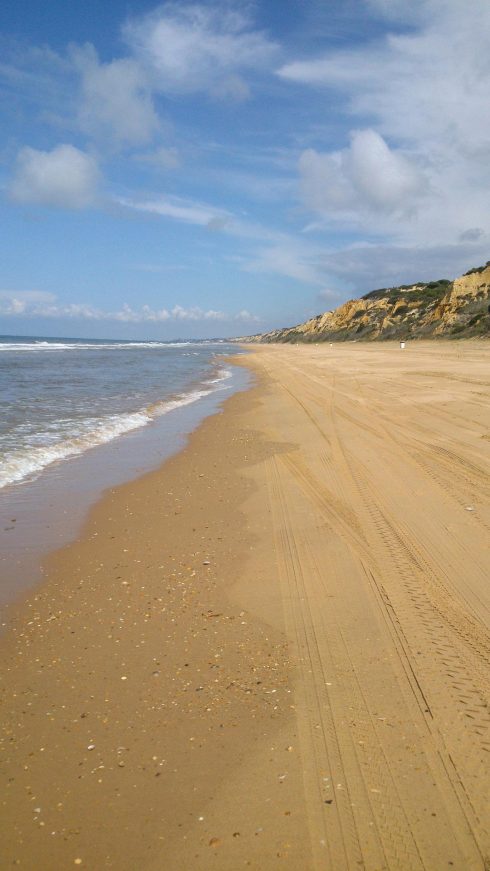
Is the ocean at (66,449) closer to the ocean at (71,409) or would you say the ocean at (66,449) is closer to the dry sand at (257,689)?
the ocean at (71,409)

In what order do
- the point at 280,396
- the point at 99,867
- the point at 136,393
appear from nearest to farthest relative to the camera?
the point at 99,867, the point at 280,396, the point at 136,393

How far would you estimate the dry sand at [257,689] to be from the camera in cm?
204

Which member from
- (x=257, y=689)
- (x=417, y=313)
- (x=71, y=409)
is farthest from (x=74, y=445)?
(x=417, y=313)

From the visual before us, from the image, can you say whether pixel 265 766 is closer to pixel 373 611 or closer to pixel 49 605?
pixel 373 611

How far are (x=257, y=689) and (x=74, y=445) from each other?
293 inches

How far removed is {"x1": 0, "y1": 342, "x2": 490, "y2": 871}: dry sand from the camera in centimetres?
204

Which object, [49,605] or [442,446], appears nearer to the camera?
[49,605]

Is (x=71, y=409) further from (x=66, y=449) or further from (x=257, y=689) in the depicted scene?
(x=257, y=689)

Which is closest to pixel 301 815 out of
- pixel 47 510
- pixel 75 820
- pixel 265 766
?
pixel 265 766

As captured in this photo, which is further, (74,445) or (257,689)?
(74,445)

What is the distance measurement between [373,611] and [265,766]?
1.52 meters

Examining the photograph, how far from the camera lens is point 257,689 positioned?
2.86 m

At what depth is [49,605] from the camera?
3.87m

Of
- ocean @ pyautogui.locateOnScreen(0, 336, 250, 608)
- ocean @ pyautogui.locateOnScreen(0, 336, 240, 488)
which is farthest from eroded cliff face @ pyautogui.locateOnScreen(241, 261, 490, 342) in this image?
ocean @ pyautogui.locateOnScreen(0, 336, 250, 608)
